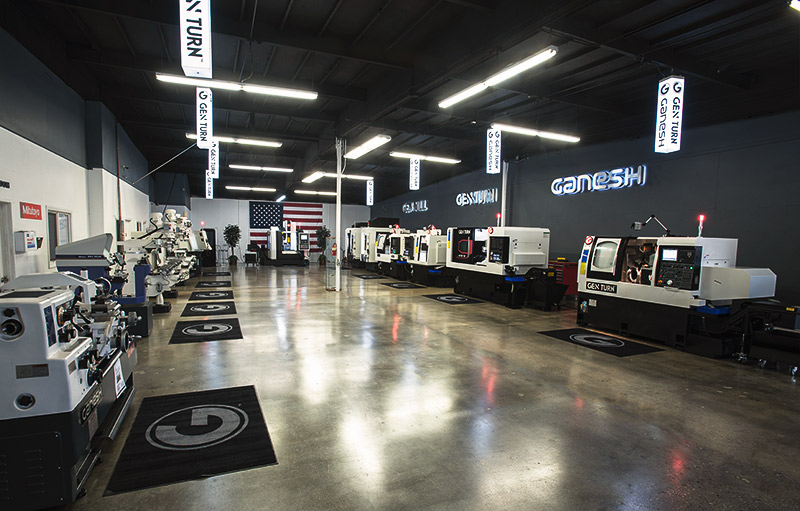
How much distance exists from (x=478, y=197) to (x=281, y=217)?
45.3 feet

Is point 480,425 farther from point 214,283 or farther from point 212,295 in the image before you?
point 214,283

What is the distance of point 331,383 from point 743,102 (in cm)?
839

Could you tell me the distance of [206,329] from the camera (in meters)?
6.47

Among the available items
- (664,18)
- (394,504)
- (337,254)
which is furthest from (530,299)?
(394,504)

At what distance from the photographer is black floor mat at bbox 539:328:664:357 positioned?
5.75 meters

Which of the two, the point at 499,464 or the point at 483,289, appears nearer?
the point at 499,464

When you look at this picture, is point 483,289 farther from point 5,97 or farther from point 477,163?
point 5,97

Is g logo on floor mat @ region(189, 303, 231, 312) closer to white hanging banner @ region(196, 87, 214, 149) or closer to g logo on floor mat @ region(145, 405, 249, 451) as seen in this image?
white hanging banner @ region(196, 87, 214, 149)

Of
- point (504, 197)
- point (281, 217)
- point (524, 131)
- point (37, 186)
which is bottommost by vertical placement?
point (37, 186)

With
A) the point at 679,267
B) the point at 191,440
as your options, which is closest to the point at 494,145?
the point at 679,267

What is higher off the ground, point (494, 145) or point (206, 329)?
point (494, 145)

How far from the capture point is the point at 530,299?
9156 millimetres

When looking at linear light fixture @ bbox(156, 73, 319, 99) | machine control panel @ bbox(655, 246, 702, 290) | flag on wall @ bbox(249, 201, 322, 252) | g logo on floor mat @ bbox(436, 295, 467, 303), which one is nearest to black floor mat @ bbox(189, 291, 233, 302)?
linear light fixture @ bbox(156, 73, 319, 99)

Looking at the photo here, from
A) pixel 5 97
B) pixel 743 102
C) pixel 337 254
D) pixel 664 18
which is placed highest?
pixel 664 18
